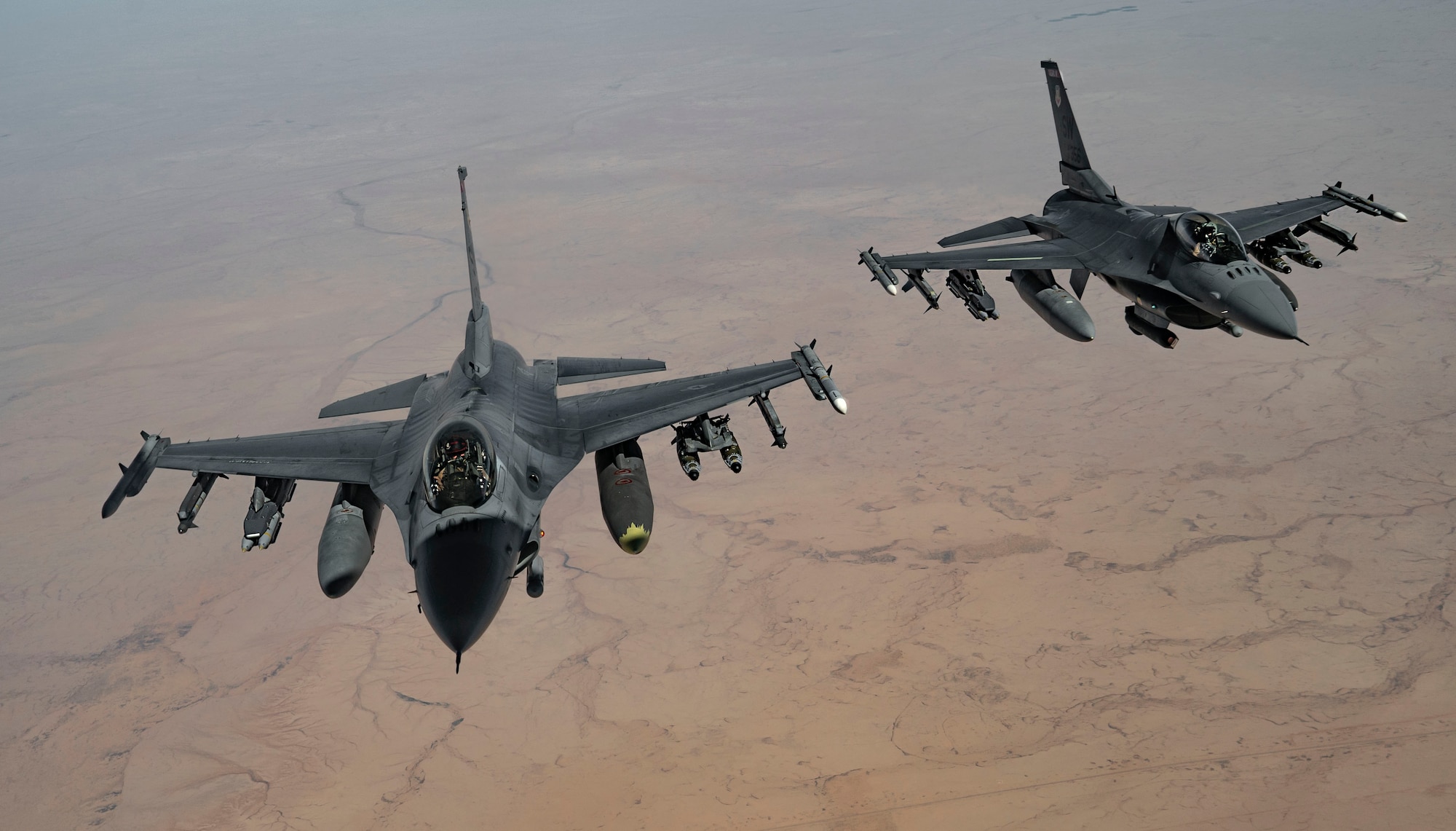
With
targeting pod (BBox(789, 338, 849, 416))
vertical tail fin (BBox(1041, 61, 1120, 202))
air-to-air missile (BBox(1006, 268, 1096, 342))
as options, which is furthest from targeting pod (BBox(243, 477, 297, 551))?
vertical tail fin (BBox(1041, 61, 1120, 202))

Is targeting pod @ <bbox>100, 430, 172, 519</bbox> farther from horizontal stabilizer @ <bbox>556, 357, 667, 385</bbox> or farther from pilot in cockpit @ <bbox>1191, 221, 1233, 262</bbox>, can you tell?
pilot in cockpit @ <bbox>1191, 221, 1233, 262</bbox>

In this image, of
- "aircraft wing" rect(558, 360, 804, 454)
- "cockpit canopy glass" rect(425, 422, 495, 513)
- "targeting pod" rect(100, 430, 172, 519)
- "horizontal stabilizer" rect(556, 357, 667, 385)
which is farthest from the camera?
"horizontal stabilizer" rect(556, 357, 667, 385)

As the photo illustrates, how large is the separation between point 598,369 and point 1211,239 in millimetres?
18483

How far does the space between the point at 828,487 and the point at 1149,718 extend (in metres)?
18.2

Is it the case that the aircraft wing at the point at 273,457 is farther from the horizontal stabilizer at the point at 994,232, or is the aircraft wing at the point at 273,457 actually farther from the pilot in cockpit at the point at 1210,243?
the pilot in cockpit at the point at 1210,243

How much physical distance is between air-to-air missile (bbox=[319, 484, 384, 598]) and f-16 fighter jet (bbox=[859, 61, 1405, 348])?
1680 cm

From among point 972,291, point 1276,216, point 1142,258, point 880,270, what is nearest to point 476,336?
point 880,270

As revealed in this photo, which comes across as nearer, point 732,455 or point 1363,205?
point 732,455

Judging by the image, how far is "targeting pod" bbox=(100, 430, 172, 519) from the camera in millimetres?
22656

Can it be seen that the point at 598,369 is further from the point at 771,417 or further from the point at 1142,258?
the point at 1142,258

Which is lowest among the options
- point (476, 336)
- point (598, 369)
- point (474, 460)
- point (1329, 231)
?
point (598, 369)

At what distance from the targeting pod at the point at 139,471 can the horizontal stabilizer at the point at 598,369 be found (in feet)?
34.3

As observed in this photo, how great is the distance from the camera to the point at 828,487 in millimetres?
45000

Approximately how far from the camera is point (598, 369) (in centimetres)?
2767
